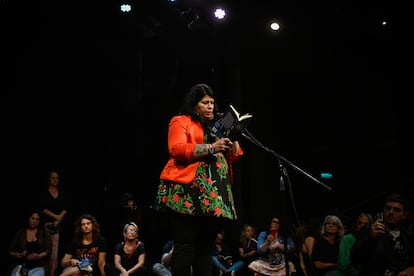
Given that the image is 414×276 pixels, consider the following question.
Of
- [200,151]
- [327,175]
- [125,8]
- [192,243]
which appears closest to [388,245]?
[192,243]

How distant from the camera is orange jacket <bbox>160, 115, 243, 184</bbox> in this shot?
218 cm

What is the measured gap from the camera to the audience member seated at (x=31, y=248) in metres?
5.08

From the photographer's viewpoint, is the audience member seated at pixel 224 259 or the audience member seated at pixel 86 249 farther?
the audience member seated at pixel 224 259

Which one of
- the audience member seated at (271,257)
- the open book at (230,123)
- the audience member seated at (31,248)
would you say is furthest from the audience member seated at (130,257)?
the open book at (230,123)

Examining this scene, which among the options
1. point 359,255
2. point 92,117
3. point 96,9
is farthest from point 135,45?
point 359,255

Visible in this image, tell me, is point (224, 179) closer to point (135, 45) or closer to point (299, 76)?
point (135, 45)

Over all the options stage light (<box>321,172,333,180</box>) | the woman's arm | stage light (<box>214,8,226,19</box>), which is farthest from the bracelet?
stage light (<box>321,172,333,180</box>)

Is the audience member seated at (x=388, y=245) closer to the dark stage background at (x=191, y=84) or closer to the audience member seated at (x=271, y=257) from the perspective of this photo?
the audience member seated at (x=271, y=257)

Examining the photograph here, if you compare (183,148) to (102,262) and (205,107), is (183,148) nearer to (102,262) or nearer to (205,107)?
(205,107)

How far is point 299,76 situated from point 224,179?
6.12 meters

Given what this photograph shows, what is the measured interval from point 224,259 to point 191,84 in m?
2.78

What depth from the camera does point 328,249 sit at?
4.95 meters

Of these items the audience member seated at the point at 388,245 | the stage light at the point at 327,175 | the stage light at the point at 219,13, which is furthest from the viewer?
the stage light at the point at 327,175

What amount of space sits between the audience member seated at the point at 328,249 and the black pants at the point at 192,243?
296cm
